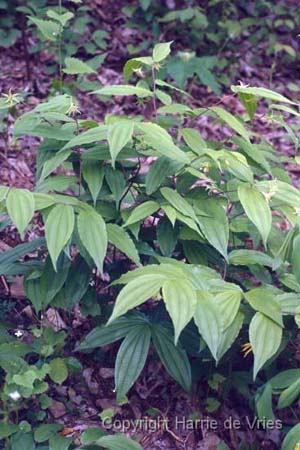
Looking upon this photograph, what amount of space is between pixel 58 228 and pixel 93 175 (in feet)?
1.26

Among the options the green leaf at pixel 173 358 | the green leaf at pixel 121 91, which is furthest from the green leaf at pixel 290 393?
the green leaf at pixel 121 91

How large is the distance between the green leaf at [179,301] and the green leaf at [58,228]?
373 millimetres

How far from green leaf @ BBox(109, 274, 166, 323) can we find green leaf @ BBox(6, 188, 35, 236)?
1.26ft

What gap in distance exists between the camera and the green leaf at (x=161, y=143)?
8.32 ft

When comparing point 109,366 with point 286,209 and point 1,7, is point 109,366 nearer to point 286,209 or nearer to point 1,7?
point 286,209

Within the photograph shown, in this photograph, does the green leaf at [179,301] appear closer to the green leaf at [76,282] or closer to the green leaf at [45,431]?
the green leaf at [76,282]

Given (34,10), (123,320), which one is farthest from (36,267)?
(34,10)

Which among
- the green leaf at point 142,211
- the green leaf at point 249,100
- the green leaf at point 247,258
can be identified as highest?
the green leaf at point 249,100

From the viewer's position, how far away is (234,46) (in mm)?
5977

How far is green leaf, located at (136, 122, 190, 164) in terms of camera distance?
254 centimetres

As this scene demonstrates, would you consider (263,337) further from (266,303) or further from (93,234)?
(93,234)

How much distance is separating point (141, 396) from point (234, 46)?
12.1ft

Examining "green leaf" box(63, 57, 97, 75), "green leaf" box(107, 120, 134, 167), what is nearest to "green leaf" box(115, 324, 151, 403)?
"green leaf" box(107, 120, 134, 167)

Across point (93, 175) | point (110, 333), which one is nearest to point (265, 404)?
point (110, 333)
